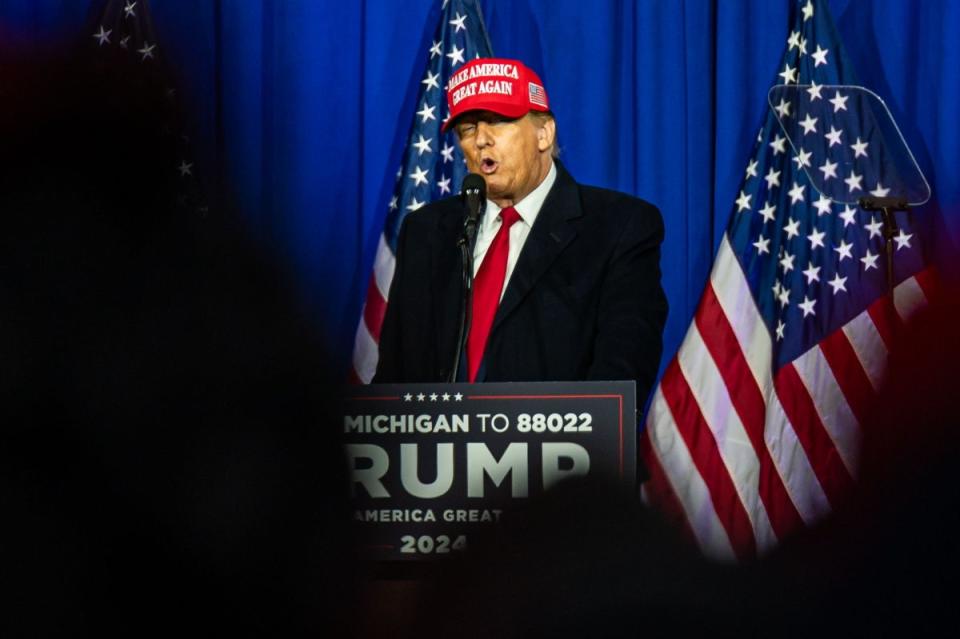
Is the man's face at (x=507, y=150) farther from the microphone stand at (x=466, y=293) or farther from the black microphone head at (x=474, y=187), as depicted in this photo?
the microphone stand at (x=466, y=293)

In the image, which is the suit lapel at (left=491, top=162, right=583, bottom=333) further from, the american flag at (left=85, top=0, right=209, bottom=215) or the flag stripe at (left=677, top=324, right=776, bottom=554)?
the american flag at (left=85, top=0, right=209, bottom=215)

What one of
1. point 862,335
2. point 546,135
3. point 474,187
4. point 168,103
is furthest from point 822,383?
point 168,103

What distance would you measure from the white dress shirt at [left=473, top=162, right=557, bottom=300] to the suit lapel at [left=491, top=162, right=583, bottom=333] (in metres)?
0.03

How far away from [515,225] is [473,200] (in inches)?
18.6

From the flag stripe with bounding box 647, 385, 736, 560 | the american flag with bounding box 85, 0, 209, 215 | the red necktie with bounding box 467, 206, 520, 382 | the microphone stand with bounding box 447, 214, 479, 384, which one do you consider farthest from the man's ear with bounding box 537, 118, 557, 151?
the american flag with bounding box 85, 0, 209, 215

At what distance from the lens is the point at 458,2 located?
4.10m

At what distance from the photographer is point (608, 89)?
4074 millimetres

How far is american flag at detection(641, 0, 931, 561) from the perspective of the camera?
3674 millimetres

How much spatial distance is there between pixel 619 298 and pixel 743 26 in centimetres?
191

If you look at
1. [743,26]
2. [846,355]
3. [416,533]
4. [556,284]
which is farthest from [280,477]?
[743,26]

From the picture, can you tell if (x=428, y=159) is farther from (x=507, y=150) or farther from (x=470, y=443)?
(x=470, y=443)

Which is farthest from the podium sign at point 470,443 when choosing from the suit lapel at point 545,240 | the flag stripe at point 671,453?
the flag stripe at point 671,453

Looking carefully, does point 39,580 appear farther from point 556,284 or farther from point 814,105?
point 814,105

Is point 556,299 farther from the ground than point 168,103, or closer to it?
closer to it
